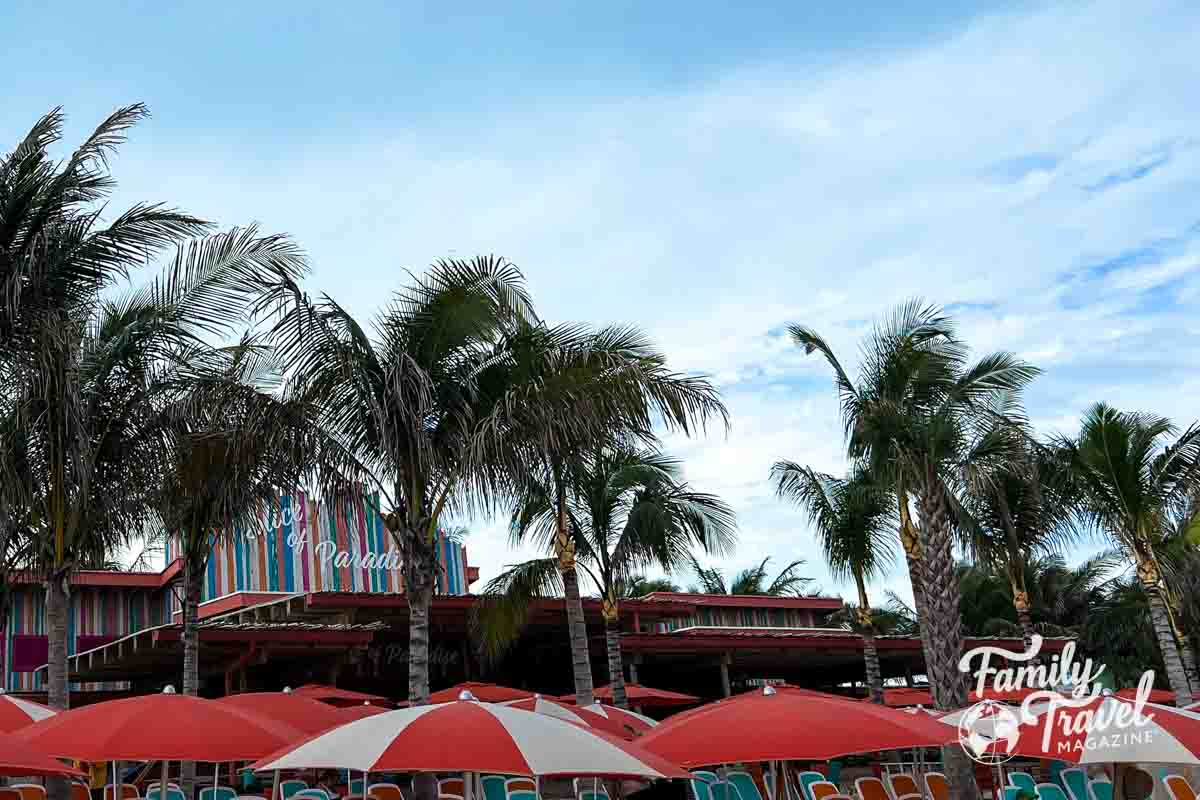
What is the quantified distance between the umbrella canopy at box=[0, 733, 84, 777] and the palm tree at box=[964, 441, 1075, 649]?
15006 millimetres

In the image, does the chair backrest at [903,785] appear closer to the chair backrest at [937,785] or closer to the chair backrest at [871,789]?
the chair backrest at [871,789]

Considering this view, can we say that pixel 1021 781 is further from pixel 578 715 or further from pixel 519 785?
pixel 519 785

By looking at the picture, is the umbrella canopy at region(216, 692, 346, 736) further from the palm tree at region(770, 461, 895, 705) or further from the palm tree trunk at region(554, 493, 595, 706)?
the palm tree at region(770, 461, 895, 705)

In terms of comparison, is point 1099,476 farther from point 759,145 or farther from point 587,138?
→ point 587,138

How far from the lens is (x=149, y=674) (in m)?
20.6

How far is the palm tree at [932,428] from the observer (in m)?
14.8

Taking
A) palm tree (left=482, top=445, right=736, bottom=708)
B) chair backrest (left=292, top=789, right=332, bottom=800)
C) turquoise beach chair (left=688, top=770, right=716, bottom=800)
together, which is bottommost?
turquoise beach chair (left=688, top=770, right=716, bottom=800)

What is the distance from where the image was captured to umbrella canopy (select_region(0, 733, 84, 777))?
22.0 feet

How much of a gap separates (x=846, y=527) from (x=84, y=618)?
16.8m

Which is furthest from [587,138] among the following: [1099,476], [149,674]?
[149,674]

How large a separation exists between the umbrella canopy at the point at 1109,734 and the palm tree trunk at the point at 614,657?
27.9ft

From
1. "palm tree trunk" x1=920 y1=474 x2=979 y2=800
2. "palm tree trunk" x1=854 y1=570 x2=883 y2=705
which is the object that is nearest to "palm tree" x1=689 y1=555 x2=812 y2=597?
"palm tree trunk" x1=854 y1=570 x2=883 y2=705

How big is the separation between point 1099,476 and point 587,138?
10.6 metres

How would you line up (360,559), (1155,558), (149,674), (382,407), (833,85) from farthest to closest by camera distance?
(360,559)
(149,674)
(1155,558)
(833,85)
(382,407)
